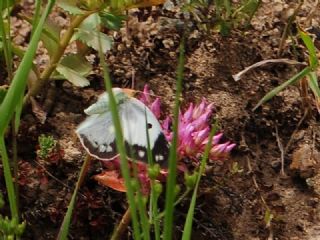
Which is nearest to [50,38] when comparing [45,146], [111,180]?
[45,146]

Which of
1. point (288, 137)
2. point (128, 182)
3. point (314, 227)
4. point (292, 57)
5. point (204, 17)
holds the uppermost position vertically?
point (128, 182)

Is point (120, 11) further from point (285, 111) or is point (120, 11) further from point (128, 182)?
point (128, 182)

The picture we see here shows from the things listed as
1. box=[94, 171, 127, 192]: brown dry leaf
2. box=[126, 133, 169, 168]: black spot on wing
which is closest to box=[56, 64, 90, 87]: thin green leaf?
box=[94, 171, 127, 192]: brown dry leaf

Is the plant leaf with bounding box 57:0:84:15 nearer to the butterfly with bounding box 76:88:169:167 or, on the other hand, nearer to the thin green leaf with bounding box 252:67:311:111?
the butterfly with bounding box 76:88:169:167

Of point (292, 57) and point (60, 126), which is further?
point (292, 57)

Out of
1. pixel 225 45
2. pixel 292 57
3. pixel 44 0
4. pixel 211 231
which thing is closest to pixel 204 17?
pixel 225 45
